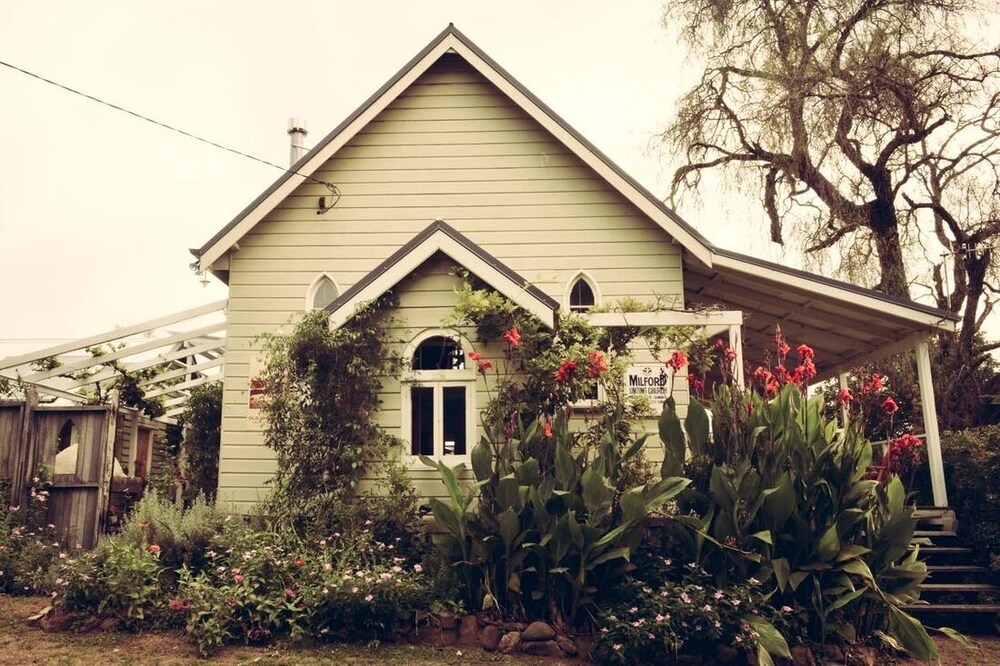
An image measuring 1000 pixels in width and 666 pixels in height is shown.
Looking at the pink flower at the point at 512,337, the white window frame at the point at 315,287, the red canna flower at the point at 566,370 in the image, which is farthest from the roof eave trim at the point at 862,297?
the white window frame at the point at 315,287

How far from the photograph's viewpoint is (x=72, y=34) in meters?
10.1

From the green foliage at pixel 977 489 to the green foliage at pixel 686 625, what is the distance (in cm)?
394

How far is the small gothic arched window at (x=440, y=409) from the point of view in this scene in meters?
10.4

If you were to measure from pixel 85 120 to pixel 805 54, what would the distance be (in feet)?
46.6

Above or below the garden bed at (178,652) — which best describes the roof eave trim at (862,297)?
above

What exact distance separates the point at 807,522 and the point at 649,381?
3.65 meters

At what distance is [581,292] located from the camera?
12.3 metres

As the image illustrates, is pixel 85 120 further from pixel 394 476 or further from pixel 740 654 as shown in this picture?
pixel 740 654

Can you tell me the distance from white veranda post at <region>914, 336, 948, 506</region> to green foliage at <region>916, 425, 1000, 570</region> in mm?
160

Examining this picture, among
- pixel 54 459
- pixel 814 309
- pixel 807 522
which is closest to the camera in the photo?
pixel 807 522

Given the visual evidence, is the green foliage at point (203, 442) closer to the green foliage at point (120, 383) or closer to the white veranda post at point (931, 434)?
the green foliage at point (120, 383)

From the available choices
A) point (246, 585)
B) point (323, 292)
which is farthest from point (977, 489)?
point (323, 292)

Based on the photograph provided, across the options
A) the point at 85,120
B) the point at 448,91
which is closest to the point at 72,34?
the point at 85,120

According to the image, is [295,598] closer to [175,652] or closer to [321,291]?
[175,652]
